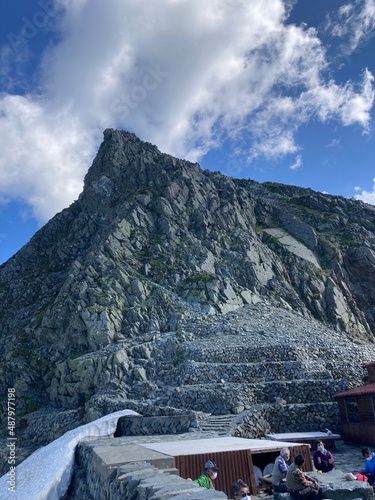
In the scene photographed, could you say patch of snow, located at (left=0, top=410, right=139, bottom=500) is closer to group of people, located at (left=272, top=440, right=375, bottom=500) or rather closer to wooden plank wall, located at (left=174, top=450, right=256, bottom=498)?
wooden plank wall, located at (left=174, top=450, right=256, bottom=498)

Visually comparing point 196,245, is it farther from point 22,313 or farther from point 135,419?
point 135,419

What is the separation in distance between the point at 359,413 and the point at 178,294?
2740 centimetres

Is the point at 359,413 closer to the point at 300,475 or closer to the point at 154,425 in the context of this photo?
the point at 154,425

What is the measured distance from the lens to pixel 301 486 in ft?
33.9

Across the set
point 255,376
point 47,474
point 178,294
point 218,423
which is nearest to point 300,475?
point 47,474

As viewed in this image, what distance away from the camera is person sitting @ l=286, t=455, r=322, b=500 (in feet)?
32.8

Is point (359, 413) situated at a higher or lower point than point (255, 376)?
lower

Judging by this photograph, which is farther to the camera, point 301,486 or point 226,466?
point 226,466

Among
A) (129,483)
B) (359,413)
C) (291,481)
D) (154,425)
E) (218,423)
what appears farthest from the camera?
(359,413)

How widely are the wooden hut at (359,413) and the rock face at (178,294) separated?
296cm

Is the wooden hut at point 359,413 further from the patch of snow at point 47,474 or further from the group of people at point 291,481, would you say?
the patch of snow at point 47,474

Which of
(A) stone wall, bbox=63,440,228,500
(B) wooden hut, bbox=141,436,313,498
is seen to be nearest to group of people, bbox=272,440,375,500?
(B) wooden hut, bbox=141,436,313,498

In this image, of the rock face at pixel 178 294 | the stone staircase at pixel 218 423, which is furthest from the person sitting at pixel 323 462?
the rock face at pixel 178 294

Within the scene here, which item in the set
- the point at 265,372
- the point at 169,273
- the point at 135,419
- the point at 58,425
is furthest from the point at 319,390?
the point at 169,273
